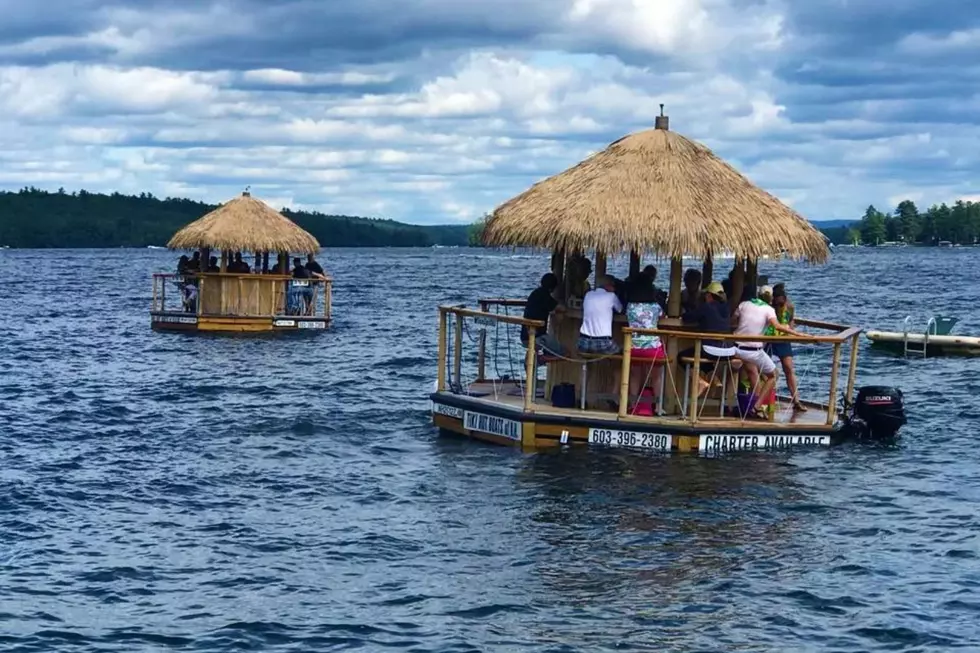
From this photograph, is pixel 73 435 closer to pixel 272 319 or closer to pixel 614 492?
pixel 614 492

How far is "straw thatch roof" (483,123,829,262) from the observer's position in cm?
1995

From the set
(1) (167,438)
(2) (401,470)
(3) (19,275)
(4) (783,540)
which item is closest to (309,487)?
(2) (401,470)

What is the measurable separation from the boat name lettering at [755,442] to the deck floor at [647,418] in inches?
7.0

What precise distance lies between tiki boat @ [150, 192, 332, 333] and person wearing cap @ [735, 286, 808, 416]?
856 inches

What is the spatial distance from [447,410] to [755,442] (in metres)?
4.73

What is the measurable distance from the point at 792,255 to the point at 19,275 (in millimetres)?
91690

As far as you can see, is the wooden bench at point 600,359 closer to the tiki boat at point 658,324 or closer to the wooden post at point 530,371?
the tiki boat at point 658,324

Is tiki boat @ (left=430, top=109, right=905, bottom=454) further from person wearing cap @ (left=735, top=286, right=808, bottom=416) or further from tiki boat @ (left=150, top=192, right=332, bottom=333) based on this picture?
tiki boat @ (left=150, top=192, right=332, bottom=333)

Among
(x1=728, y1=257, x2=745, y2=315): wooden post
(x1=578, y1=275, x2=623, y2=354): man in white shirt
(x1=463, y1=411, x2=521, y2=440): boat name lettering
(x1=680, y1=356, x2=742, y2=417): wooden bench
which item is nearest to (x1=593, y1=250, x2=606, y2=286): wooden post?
(x1=578, y1=275, x2=623, y2=354): man in white shirt

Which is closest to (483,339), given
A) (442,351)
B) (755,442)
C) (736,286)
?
(442,351)

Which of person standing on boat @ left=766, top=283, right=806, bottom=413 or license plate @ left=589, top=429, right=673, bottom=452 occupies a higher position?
person standing on boat @ left=766, top=283, right=806, bottom=413

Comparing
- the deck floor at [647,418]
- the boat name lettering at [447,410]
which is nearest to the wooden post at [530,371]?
the deck floor at [647,418]

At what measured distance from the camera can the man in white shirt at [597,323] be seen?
65.5 ft

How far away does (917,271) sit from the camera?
380 feet
